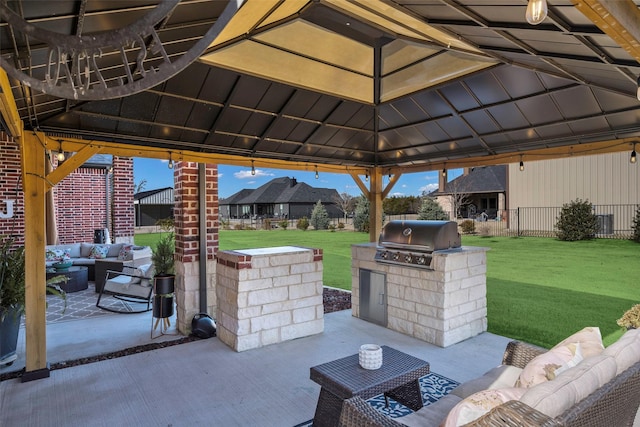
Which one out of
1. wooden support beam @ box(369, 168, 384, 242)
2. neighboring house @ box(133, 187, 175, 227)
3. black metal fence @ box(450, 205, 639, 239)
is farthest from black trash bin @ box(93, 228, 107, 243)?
black metal fence @ box(450, 205, 639, 239)

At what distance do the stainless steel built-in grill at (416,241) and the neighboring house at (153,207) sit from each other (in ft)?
58.5

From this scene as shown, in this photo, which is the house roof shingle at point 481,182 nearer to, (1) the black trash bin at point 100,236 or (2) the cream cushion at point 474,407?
(1) the black trash bin at point 100,236

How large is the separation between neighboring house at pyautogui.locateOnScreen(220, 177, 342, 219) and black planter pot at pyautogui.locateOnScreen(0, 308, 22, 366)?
1006 inches

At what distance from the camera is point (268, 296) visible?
187 inches

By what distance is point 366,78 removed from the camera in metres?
5.22

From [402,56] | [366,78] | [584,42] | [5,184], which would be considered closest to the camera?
[584,42]

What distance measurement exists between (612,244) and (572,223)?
4.15 ft

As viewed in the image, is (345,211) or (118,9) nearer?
(118,9)

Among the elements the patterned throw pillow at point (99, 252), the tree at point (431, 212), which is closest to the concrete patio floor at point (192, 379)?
the patterned throw pillow at point (99, 252)

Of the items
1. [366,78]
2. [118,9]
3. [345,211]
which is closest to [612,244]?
[366,78]

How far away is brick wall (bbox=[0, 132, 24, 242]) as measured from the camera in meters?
7.67

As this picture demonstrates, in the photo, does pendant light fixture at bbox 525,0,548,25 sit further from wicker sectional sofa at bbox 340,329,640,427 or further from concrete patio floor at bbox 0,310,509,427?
concrete patio floor at bbox 0,310,509,427

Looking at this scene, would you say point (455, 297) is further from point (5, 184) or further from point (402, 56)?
point (5, 184)

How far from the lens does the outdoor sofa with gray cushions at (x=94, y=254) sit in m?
8.30
